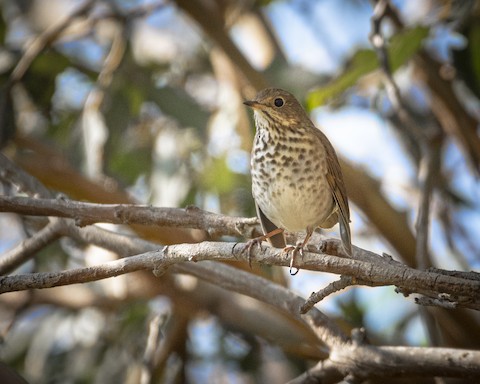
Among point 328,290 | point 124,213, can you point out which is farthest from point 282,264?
point 124,213

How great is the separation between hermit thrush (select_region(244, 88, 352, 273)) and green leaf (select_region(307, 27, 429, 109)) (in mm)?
523

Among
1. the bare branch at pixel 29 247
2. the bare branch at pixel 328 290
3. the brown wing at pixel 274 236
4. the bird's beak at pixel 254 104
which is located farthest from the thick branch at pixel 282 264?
the bird's beak at pixel 254 104

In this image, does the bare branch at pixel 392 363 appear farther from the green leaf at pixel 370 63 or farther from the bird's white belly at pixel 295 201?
the green leaf at pixel 370 63

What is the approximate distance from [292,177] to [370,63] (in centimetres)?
116

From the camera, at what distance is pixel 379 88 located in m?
4.89

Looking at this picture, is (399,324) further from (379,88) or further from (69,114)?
(69,114)

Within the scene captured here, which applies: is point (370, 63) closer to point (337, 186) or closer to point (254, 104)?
point (254, 104)

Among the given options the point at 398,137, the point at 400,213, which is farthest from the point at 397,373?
the point at 398,137

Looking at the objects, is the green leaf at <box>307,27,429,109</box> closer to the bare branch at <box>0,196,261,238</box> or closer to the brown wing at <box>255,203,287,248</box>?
the brown wing at <box>255,203,287,248</box>

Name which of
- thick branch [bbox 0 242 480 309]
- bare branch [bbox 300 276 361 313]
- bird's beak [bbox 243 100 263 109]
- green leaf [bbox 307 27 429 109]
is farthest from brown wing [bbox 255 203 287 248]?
bare branch [bbox 300 276 361 313]

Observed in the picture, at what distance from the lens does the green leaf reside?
396 cm

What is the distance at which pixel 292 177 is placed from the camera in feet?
10.7

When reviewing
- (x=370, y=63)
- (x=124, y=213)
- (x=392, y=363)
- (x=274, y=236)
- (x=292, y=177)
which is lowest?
(x=392, y=363)

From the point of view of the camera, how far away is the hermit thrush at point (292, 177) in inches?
127
